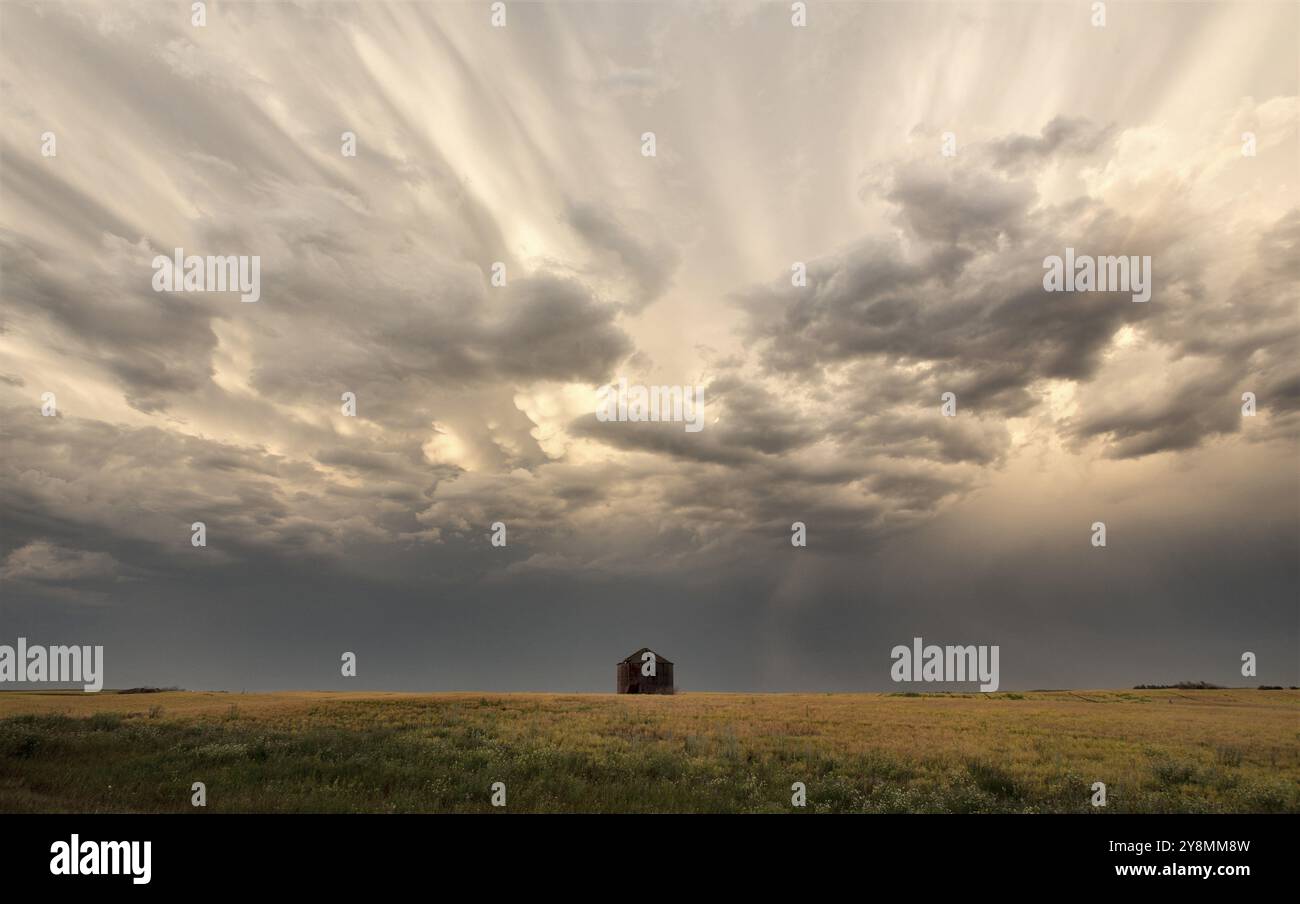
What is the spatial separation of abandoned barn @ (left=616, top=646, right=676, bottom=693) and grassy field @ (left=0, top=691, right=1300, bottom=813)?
49854 mm

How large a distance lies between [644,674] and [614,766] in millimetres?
63692

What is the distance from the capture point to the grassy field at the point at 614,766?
17328mm

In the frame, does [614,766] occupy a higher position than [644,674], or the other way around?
[614,766]

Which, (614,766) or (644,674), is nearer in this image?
(614,766)

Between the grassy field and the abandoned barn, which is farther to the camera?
the abandoned barn

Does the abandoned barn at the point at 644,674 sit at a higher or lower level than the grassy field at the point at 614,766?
lower

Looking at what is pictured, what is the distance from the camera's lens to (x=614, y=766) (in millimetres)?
20844

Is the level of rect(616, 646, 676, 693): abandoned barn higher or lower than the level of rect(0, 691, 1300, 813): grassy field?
lower

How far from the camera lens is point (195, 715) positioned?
3359 cm

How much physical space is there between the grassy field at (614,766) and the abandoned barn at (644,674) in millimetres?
49854

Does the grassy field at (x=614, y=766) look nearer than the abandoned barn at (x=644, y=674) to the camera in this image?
Yes

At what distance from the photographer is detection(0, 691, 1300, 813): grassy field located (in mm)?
17328
